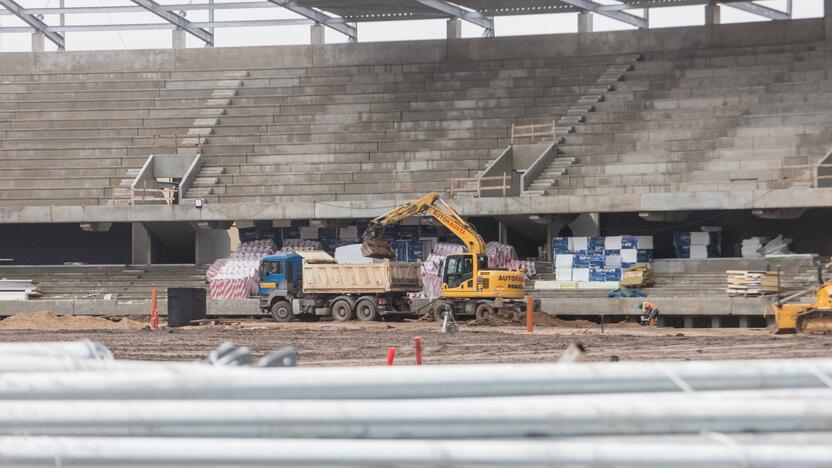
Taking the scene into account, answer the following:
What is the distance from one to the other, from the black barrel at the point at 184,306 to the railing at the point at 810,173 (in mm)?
16186

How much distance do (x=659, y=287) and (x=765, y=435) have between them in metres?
29.0

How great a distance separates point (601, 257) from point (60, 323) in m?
15.1

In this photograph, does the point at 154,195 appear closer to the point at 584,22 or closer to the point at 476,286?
the point at 476,286

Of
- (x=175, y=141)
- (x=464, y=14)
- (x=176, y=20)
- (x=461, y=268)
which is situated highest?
(x=176, y=20)

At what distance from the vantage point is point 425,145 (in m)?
43.7

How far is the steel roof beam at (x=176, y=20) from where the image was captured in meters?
49.9

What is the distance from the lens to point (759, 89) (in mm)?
42531

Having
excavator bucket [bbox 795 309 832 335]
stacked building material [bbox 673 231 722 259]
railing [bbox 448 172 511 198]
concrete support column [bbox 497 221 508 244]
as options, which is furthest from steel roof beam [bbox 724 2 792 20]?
excavator bucket [bbox 795 309 832 335]

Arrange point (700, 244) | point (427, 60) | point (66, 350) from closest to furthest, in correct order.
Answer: point (66, 350)
point (700, 244)
point (427, 60)

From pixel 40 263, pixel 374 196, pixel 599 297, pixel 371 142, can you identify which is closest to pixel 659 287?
pixel 599 297

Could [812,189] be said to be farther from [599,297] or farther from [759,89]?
[759,89]

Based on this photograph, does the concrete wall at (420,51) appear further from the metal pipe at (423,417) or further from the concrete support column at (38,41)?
the metal pipe at (423,417)

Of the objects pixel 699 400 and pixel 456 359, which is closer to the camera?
pixel 699 400

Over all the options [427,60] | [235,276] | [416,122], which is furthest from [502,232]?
[427,60]
